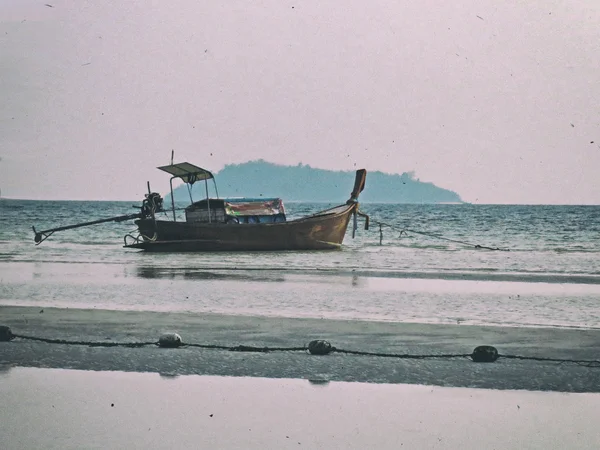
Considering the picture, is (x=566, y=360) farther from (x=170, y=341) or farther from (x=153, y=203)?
(x=153, y=203)

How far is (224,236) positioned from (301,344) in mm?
22426

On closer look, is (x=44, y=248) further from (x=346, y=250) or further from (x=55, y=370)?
(x=55, y=370)

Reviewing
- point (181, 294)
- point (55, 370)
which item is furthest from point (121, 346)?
point (181, 294)

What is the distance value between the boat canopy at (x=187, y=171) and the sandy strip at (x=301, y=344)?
56.1 ft

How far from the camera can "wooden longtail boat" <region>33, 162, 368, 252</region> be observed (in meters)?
31.2

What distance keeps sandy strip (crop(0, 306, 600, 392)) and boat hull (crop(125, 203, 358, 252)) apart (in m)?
19.0

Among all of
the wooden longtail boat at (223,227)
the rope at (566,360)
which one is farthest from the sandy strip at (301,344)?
the wooden longtail boat at (223,227)

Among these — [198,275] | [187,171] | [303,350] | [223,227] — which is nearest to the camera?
[303,350]

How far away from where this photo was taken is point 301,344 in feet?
29.6

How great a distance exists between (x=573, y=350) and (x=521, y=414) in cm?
323

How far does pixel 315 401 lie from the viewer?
628 cm

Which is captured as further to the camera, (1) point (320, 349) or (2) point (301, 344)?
(2) point (301, 344)

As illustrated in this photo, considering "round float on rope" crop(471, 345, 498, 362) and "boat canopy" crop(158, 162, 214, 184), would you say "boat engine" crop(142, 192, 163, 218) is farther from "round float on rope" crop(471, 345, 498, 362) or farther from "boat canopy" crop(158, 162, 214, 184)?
"round float on rope" crop(471, 345, 498, 362)

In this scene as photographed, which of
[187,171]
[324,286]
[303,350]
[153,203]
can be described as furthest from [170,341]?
[153,203]
